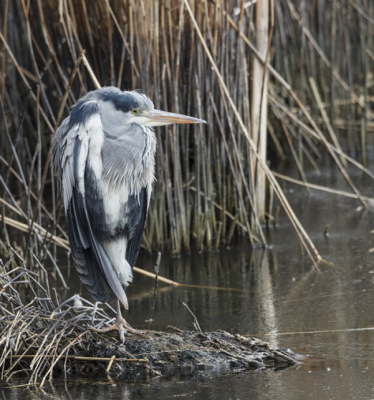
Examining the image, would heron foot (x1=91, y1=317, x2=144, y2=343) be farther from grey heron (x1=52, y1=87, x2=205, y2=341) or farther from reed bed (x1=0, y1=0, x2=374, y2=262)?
reed bed (x1=0, y1=0, x2=374, y2=262)

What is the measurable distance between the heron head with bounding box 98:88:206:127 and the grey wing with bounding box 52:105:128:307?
0.21 metres

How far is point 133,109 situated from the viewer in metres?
3.05

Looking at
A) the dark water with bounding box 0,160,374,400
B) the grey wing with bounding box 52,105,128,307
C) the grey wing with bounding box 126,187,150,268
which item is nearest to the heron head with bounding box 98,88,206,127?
the grey wing with bounding box 52,105,128,307

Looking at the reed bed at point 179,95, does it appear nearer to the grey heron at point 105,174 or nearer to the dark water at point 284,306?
the dark water at point 284,306

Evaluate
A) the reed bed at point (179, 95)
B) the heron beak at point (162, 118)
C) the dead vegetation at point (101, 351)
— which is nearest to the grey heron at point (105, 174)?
the heron beak at point (162, 118)

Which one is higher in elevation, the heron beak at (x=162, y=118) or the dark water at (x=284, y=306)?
the heron beak at (x=162, y=118)

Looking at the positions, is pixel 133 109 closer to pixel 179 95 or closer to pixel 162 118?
pixel 162 118

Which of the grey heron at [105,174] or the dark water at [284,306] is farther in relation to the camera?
the grey heron at [105,174]

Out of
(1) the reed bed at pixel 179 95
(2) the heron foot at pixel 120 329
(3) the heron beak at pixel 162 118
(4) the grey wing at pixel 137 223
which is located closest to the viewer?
(2) the heron foot at pixel 120 329

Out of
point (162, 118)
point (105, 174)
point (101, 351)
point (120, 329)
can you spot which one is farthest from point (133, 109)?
point (101, 351)

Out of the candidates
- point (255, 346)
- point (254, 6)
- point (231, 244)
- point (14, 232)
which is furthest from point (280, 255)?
point (14, 232)

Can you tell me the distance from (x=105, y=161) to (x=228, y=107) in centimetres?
171

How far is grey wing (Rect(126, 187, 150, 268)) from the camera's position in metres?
3.24

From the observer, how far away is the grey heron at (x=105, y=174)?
3.00 metres
